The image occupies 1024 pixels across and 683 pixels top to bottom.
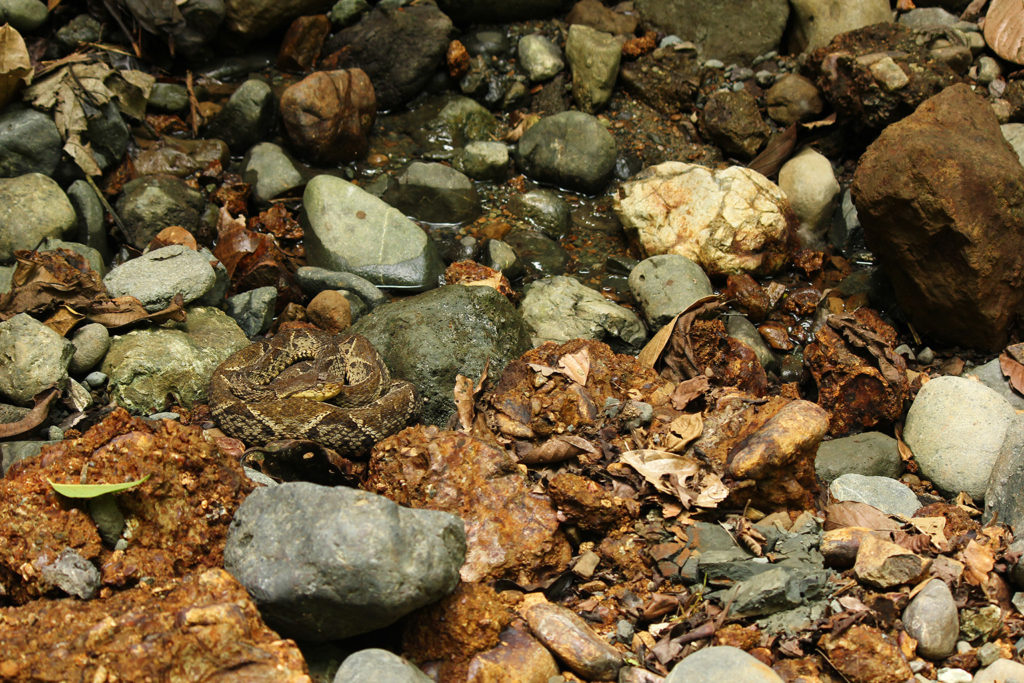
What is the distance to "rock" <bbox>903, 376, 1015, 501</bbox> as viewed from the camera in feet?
18.2

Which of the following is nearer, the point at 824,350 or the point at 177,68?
the point at 824,350

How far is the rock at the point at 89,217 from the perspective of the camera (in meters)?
7.01

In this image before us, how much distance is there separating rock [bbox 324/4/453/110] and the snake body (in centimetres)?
416

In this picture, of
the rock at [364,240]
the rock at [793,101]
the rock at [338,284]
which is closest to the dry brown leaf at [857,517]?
the rock at [338,284]

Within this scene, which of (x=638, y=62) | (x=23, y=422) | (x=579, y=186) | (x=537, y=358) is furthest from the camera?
(x=638, y=62)

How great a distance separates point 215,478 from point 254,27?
23.1 ft

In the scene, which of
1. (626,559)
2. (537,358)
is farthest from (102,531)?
(537,358)

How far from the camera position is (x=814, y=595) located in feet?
13.0

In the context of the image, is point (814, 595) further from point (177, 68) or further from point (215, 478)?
point (177, 68)

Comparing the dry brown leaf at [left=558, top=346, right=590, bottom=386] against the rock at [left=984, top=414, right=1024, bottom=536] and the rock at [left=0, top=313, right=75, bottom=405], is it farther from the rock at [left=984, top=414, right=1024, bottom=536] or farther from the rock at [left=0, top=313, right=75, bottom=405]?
the rock at [left=0, top=313, right=75, bottom=405]

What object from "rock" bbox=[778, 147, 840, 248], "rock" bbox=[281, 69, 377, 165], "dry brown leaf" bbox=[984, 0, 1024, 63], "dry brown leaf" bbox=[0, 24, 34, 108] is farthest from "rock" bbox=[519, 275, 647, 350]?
"dry brown leaf" bbox=[984, 0, 1024, 63]

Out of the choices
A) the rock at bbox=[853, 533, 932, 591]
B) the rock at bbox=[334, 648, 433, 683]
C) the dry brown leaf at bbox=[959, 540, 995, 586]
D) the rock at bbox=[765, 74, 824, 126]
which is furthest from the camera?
the rock at bbox=[765, 74, 824, 126]

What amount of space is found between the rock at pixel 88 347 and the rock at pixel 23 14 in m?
4.01

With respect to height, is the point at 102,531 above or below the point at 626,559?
above
